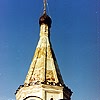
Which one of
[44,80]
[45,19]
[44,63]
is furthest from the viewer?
[45,19]

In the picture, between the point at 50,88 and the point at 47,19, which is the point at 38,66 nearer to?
the point at 50,88

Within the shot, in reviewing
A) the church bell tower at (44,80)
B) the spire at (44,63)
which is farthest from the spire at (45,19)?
the church bell tower at (44,80)

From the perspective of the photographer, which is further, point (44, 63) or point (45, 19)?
point (45, 19)

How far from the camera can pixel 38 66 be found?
23062 millimetres

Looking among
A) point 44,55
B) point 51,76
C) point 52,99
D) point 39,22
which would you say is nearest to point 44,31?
point 39,22

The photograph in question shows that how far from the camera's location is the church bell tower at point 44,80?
21.5 meters

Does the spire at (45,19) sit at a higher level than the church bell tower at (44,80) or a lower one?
higher

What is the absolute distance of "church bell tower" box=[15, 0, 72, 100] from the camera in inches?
845

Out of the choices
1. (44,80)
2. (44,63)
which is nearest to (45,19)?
(44,63)

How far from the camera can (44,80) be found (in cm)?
2194

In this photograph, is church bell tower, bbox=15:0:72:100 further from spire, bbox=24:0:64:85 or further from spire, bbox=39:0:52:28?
spire, bbox=39:0:52:28

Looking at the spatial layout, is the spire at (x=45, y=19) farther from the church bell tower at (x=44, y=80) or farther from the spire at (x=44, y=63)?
the church bell tower at (x=44, y=80)

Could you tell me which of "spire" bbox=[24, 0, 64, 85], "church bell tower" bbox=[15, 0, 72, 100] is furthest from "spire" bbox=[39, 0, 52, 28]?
"church bell tower" bbox=[15, 0, 72, 100]

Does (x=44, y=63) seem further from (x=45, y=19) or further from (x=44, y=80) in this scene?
(x=45, y=19)
